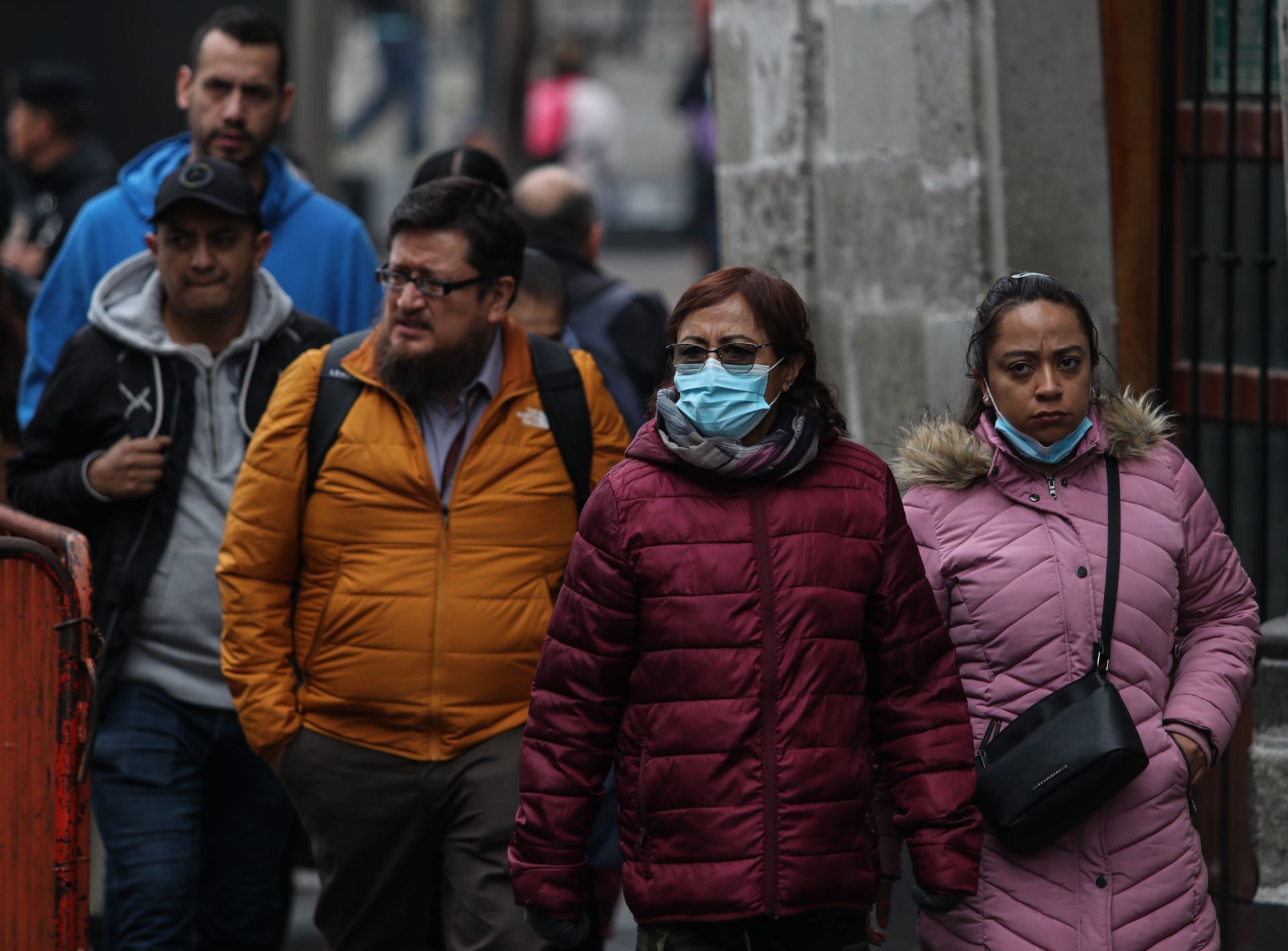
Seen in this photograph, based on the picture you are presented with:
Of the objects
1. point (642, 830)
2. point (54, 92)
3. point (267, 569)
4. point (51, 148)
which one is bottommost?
point (642, 830)

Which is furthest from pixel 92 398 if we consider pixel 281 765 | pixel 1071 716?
pixel 1071 716

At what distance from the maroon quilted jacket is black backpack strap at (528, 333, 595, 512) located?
30.4 inches

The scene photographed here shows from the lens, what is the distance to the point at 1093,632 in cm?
404

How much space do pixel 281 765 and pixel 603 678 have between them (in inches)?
45.8

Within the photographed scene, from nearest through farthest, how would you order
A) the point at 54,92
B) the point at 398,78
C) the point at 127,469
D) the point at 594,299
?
the point at 127,469
the point at 594,299
the point at 54,92
the point at 398,78

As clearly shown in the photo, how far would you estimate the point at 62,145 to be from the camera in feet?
31.5

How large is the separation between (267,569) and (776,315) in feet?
4.54

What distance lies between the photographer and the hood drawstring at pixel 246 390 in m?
5.27

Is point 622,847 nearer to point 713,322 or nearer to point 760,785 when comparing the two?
point 760,785

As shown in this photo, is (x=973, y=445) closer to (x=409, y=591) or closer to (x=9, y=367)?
(x=409, y=591)

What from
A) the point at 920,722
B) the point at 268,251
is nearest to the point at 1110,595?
the point at 920,722

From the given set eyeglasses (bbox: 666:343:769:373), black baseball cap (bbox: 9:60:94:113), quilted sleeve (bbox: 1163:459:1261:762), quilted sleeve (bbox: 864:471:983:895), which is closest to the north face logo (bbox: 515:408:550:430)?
eyeglasses (bbox: 666:343:769:373)

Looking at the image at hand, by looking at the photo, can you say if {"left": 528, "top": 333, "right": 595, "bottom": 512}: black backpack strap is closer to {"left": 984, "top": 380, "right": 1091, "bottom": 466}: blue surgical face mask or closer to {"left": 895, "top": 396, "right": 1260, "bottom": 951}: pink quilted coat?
{"left": 895, "top": 396, "right": 1260, "bottom": 951}: pink quilted coat

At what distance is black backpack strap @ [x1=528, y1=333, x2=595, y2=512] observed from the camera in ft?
15.9
